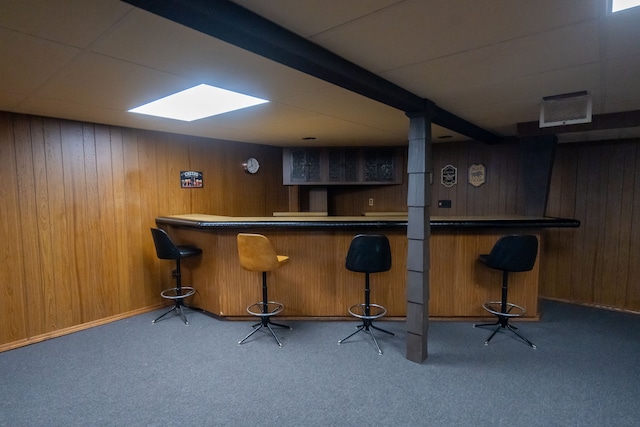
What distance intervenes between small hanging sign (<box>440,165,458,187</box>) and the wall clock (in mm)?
2885

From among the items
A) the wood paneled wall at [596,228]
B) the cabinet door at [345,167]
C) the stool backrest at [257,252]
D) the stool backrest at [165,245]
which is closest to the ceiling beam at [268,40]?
the stool backrest at [257,252]

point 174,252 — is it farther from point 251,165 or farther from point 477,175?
point 477,175

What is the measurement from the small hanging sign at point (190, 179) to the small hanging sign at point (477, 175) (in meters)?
3.86

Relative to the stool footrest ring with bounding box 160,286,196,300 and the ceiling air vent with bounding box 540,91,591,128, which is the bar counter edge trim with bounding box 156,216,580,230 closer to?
the stool footrest ring with bounding box 160,286,196,300

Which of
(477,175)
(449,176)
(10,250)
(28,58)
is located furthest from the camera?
(449,176)

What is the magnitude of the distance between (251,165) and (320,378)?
136 inches

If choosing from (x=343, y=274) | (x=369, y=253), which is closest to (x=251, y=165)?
(x=343, y=274)

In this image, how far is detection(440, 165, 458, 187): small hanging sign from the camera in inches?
198

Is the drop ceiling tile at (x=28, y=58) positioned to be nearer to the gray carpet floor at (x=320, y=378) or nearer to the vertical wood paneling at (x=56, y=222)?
the vertical wood paneling at (x=56, y=222)

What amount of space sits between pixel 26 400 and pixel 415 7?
3.29 meters

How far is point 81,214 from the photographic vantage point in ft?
11.1

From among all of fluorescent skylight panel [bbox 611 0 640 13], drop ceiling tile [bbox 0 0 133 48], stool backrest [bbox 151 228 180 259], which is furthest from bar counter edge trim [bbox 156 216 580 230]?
fluorescent skylight panel [bbox 611 0 640 13]

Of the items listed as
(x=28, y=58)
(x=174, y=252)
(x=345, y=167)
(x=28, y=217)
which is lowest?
(x=174, y=252)

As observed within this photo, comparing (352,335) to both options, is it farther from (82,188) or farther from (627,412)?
(82,188)
